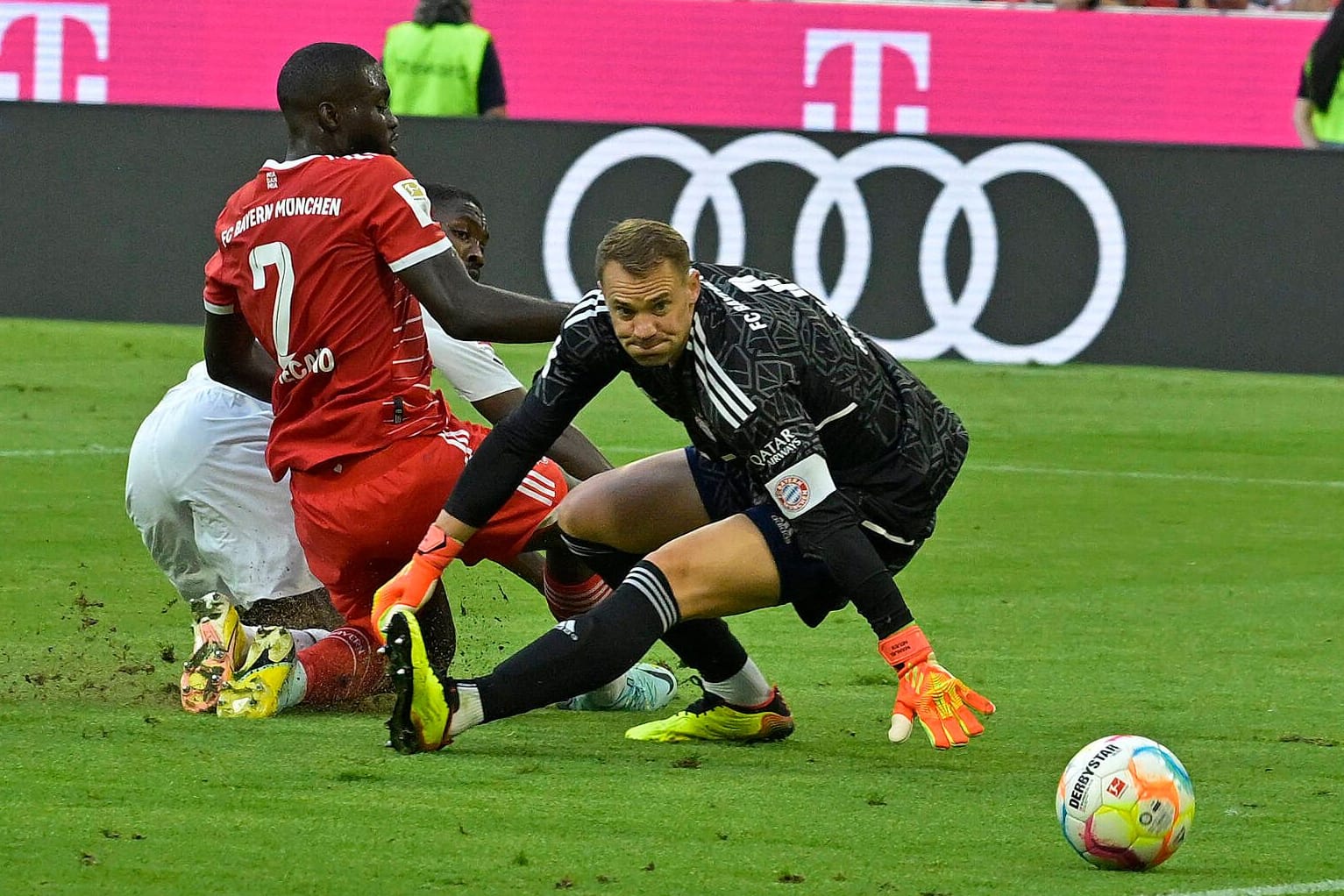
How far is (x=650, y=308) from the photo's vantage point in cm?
514

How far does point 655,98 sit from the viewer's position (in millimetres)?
18375

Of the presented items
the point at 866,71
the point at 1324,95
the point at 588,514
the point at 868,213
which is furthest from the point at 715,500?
the point at 866,71

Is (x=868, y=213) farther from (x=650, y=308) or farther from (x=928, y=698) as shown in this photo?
(x=928, y=698)

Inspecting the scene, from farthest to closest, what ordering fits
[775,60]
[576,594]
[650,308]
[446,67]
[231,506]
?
[775,60], [446,67], [231,506], [576,594], [650,308]

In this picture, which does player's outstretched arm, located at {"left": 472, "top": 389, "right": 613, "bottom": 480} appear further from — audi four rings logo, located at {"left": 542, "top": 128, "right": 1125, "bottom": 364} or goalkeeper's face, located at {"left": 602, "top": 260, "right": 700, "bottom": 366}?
audi four rings logo, located at {"left": 542, "top": 128, "right": 1125, "bottom": 364}

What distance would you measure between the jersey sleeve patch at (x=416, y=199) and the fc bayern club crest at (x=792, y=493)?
1.29 m

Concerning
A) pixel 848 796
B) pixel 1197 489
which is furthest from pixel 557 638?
pixel 1197 489

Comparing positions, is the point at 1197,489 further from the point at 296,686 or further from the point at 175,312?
the point at 175,312

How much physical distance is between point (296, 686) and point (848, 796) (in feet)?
5.27

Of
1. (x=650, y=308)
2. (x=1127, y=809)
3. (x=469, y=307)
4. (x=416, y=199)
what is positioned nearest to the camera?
(x=1127, y=809)

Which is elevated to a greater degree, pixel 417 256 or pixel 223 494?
pixel 417 256

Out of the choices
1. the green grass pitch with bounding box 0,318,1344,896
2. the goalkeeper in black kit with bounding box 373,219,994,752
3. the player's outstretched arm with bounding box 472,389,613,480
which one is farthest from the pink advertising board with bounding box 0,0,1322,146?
the goalkeeper in black kit with bounding box 373,219,994,752

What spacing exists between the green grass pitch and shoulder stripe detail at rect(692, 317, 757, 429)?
869 millimetres

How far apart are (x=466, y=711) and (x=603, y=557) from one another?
2.55 ft
